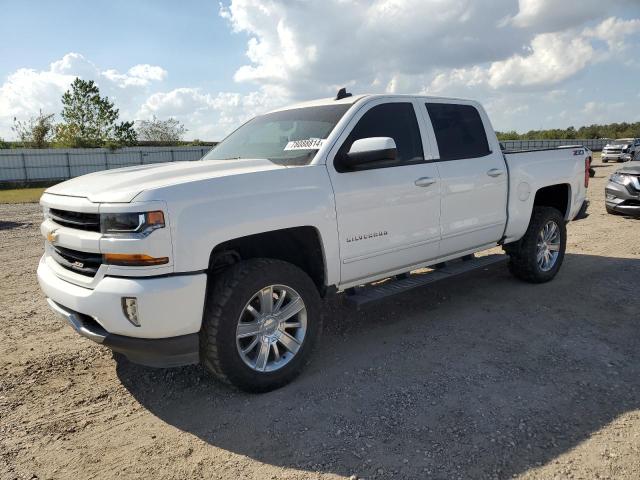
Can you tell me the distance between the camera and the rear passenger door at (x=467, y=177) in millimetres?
4605

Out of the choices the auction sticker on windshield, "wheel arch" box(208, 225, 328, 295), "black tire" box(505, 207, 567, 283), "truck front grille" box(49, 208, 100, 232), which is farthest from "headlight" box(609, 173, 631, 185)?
"truck front grille" box(49, 208, 100, 232)

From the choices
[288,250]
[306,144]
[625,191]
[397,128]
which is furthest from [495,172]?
[625,191]

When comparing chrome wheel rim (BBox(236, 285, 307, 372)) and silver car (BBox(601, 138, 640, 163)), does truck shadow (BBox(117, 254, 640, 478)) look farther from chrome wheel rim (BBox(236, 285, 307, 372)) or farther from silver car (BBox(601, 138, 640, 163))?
silver car (BBox(601, 138, 640, 163))

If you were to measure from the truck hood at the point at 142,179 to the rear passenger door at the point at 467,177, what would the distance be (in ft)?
5.80

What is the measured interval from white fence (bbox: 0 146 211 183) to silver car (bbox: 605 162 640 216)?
22.5m

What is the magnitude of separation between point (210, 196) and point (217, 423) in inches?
56.5

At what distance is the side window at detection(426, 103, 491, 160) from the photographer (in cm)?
469

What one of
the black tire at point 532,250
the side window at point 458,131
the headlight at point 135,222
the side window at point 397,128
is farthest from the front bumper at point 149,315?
the black tire at point 532,250

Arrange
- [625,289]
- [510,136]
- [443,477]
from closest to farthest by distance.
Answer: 1. [443,477]
2. [625,289]
3. [510,136]

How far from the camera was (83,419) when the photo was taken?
3.27 metres

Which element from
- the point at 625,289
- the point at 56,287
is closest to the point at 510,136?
the point at 625,289

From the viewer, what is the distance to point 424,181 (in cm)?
430

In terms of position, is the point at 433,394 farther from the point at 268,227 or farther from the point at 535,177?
the point at 535,177

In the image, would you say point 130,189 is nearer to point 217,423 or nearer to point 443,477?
point 217,423
